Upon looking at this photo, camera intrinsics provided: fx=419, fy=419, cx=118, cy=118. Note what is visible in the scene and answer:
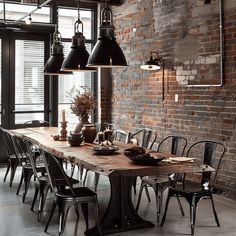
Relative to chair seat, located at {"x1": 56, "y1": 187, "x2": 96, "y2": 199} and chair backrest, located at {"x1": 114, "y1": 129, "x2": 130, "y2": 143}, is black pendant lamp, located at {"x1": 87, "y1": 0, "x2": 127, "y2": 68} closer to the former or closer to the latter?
chair seat, located at {"x1": 56, "y1": 187, "x2": 96, "y2": 199}

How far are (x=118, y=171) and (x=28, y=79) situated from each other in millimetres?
5281

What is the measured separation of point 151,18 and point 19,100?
3.04 meters

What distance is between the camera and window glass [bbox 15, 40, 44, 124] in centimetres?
827

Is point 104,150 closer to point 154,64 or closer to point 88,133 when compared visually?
point 88,133

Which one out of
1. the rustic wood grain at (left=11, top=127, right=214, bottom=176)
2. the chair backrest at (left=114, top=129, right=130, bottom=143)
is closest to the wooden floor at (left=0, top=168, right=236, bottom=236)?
the rustic wood grain at (left=11, top=127, right=214, bottom=176)

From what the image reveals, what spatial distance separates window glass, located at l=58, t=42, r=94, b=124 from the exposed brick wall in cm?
77

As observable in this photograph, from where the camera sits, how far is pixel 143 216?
4.83 meters

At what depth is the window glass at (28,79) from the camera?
8273 millimetres

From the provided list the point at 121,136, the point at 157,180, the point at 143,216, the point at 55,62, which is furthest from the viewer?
the point at 121,136

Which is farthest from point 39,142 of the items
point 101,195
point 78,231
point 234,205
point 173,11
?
point 173,11

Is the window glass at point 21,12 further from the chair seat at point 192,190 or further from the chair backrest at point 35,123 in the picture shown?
the chair seat at point 192,190

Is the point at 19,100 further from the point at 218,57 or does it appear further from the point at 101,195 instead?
the point at 218,57

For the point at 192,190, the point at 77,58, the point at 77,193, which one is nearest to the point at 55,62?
the point at 77,58

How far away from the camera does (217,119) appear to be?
5.96 meters
